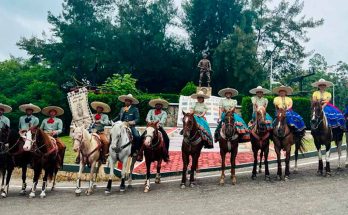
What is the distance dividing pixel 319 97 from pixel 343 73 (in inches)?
2810

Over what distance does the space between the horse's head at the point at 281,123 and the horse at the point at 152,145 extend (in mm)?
3389

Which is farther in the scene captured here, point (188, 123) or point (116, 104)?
point (116, 104)

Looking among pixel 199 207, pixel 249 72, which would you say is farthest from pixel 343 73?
pixel 199 207

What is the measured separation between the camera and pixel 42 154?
33.0 feet

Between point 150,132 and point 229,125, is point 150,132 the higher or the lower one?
the lower one

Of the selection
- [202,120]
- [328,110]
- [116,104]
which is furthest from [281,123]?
[116,104]

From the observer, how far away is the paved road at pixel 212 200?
781cm

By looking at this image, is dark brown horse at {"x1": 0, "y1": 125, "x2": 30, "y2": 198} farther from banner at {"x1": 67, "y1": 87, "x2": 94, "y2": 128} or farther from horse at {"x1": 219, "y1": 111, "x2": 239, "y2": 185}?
banner at {"x1": 67, "y1": 87, "x2": 94, "y2": 128}

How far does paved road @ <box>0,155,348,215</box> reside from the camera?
7.81 meters

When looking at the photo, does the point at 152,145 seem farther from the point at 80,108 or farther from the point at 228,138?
the point at 80,108

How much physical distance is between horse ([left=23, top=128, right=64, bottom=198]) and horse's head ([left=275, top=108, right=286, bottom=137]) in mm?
6438

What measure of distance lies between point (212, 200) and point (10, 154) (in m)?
5.78

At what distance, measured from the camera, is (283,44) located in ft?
148

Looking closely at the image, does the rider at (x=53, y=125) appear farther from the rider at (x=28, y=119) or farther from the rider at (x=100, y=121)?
the rider at (x=100, y=121)
